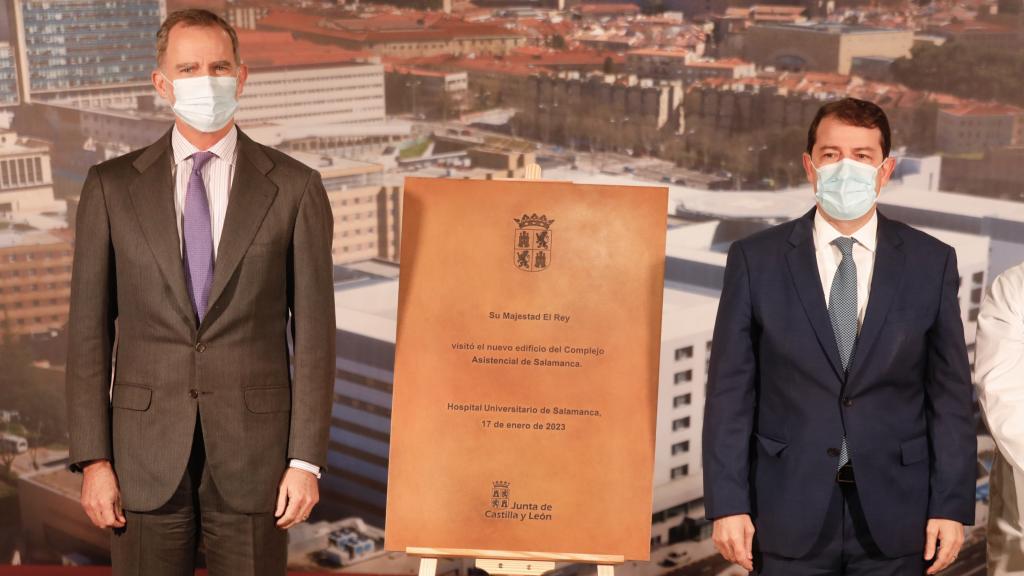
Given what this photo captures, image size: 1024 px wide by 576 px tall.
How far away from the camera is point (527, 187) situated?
2656mm

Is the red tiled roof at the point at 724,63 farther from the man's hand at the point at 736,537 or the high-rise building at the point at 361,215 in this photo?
the man's hand at the point at 736,537

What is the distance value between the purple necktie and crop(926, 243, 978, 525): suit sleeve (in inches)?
62.5

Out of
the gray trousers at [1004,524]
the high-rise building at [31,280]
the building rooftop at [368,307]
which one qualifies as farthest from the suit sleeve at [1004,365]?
the high-rise building at [31,280]

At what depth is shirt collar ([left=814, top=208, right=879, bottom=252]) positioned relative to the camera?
2254 mm

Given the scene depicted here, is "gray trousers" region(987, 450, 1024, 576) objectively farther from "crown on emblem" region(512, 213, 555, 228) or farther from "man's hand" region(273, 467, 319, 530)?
"man's hand" region(273, 467, 319, 530)

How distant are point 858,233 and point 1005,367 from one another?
0.44 metres

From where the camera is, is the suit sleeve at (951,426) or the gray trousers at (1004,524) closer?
the suit sleeve at (951,426)

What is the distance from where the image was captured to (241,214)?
2.17 meters

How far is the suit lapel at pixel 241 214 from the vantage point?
214 centimetres

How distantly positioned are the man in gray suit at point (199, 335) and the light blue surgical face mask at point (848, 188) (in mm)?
1131

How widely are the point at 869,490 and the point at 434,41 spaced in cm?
328

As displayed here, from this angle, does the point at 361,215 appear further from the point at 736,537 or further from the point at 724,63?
the point at 736,537

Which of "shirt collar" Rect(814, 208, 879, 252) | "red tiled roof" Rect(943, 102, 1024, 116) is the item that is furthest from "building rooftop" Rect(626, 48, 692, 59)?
"shirt collar" Rect(814, 208, 879, 252)

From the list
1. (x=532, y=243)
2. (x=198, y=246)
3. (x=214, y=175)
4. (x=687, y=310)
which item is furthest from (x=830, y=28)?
(x=198, y=246)
